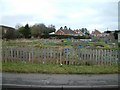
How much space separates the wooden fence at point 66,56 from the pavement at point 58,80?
2.36 m

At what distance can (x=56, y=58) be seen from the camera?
415 inches

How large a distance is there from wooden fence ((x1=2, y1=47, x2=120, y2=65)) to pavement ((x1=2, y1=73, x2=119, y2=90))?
2364 millimetres

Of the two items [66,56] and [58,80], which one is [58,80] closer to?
[58,80]

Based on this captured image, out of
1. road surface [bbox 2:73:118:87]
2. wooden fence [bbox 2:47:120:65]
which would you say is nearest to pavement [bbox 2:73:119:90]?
road surface [bbox 2:73:118:87]

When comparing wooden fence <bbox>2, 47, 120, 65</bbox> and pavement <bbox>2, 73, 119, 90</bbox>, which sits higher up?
wooden fence <bbox>2, 47, 120, 65</bbox>

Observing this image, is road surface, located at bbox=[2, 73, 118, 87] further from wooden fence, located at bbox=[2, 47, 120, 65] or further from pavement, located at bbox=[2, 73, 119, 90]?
wooden fence, located at bbox=[2, 47, 120, 65]

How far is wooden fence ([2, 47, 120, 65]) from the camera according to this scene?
10.5 metres

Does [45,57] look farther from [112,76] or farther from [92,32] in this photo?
[92,32]

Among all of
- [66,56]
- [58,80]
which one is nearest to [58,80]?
[58,80]

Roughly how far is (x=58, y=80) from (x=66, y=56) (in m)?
3.42

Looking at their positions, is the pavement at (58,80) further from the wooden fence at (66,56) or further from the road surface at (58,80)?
the wooden fence at (66,56)

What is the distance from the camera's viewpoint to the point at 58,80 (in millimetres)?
7125

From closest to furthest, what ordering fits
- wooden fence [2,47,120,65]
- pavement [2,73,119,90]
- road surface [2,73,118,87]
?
pavement [2,73,119,90], road surface [2,73,118,87], wooden fence [2,47,120,65]

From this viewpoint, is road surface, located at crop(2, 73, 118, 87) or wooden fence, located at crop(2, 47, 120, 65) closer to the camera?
road surface, located at crop(2, 73, 118, 87)
